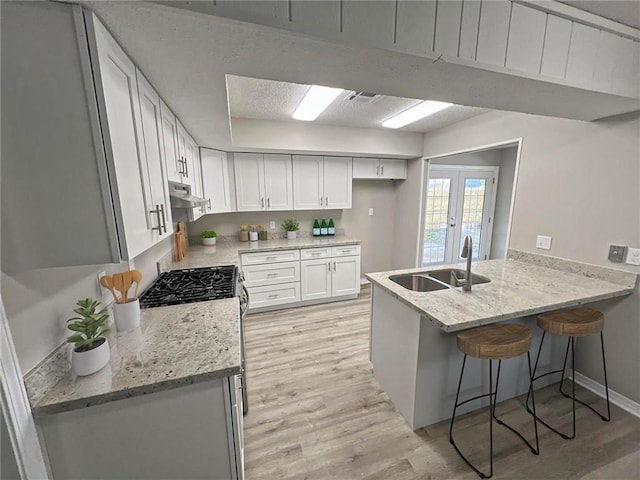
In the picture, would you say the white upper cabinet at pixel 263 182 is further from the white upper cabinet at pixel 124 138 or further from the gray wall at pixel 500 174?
the gray wall at pixel 500 174

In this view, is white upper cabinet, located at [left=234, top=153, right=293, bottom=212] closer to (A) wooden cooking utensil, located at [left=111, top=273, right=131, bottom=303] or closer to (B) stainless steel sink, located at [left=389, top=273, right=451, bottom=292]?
(B) stainless steel sink, located at [left=389, top=273, right=451, bottom=292]

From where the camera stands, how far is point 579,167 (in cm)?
→ 210

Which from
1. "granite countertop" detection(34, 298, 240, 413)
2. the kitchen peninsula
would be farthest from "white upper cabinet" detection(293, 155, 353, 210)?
"granite countertop" detection(34, 298, 240, 413)

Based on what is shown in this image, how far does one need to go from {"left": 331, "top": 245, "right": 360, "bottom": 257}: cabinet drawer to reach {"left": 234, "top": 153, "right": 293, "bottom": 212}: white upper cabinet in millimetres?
929

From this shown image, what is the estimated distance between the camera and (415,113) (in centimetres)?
277

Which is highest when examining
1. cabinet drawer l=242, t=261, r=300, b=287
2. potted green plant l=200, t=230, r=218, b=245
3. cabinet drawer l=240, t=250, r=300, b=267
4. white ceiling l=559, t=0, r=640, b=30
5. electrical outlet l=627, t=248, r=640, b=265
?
white ceiling l=559, t=0, r=640, b=30

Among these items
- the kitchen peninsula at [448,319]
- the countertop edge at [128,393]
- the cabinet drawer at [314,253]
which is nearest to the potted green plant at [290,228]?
the cabinet drawer at [314,253]

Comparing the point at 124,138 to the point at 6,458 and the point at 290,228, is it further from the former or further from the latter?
Result: the point at 290,228

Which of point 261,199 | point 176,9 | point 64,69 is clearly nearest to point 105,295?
point 64,69

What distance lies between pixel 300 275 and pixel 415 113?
2416mm

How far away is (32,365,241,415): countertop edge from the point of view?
830mm

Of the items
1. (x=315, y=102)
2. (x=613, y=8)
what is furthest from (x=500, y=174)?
(x=315, y=102)

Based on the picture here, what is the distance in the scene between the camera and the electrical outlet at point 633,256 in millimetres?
1800

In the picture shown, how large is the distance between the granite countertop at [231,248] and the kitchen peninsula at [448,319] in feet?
5.09
